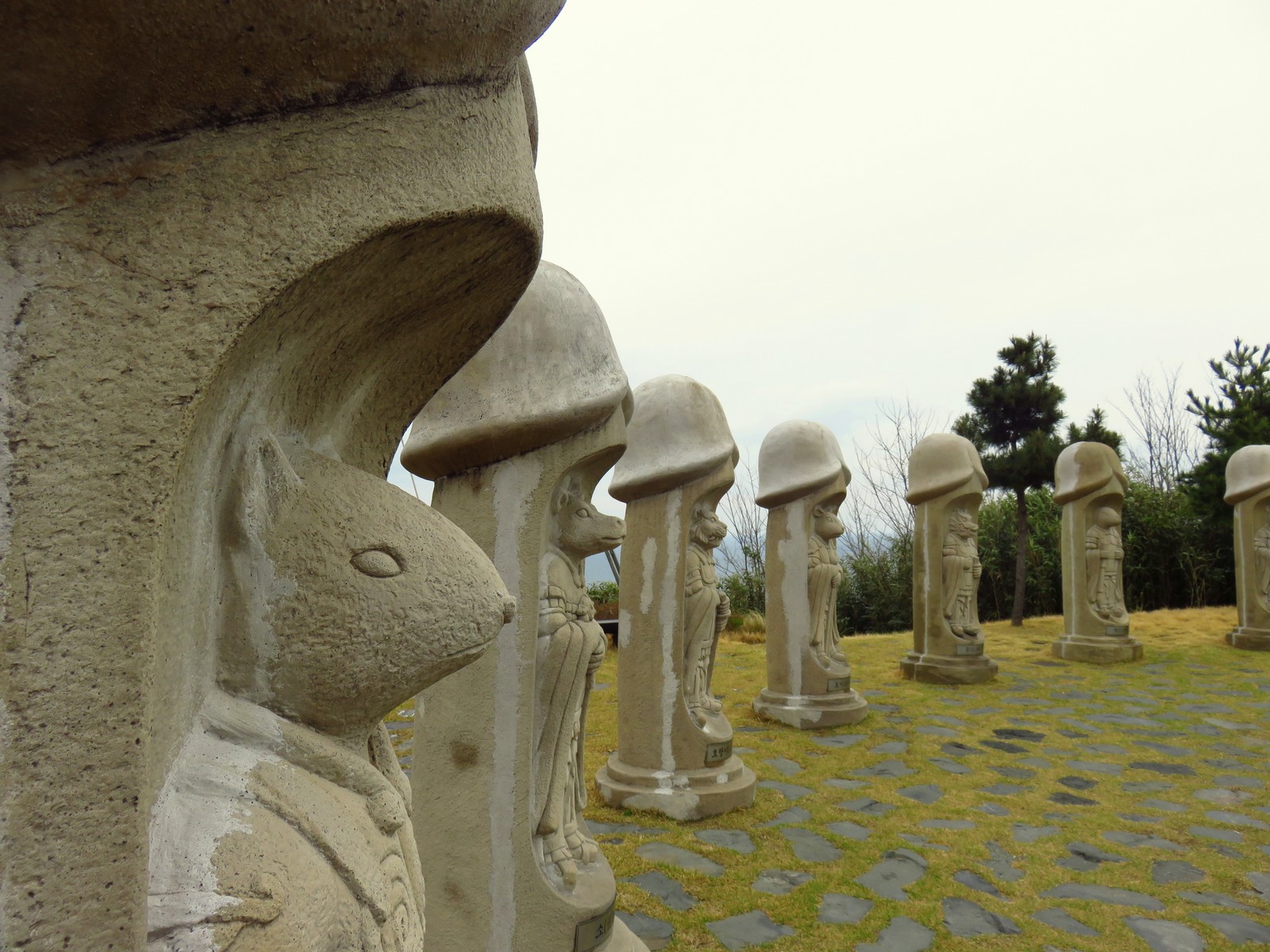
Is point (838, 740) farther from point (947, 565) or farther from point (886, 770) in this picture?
point (947, 565)

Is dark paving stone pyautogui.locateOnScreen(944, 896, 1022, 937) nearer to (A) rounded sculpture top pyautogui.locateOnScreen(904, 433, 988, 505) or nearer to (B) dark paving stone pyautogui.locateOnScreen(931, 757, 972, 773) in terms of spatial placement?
(B) dark paving stone pyautogui.locateOnScreen(931, 757, 972, 773)

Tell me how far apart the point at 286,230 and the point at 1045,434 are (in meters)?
12.4

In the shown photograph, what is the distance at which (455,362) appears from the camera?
1.29 m

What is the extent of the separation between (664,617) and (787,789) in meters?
1.47

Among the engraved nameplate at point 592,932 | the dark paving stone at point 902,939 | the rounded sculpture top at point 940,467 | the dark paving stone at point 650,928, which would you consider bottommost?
the dark paving stone at point 902,939

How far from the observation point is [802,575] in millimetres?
6402

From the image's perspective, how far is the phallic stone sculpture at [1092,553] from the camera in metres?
9.55

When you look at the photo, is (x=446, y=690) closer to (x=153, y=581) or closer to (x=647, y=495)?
(x=153, y=581)

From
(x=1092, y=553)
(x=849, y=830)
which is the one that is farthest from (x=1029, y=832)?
(x=1092, y=553)

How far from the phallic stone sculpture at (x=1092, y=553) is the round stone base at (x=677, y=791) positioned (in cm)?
670

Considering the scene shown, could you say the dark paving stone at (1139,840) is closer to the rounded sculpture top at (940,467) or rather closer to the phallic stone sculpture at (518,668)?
the phallic stone sculpture at (518,668)

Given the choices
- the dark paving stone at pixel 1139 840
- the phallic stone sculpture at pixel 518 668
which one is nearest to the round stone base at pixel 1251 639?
the dark paving stone at pixel 1139 840

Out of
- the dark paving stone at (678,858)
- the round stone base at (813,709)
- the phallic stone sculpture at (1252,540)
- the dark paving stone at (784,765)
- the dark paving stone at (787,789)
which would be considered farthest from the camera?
the phallic stone sculpture at (1252,540)

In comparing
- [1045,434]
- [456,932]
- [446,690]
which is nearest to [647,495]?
[446,690]
